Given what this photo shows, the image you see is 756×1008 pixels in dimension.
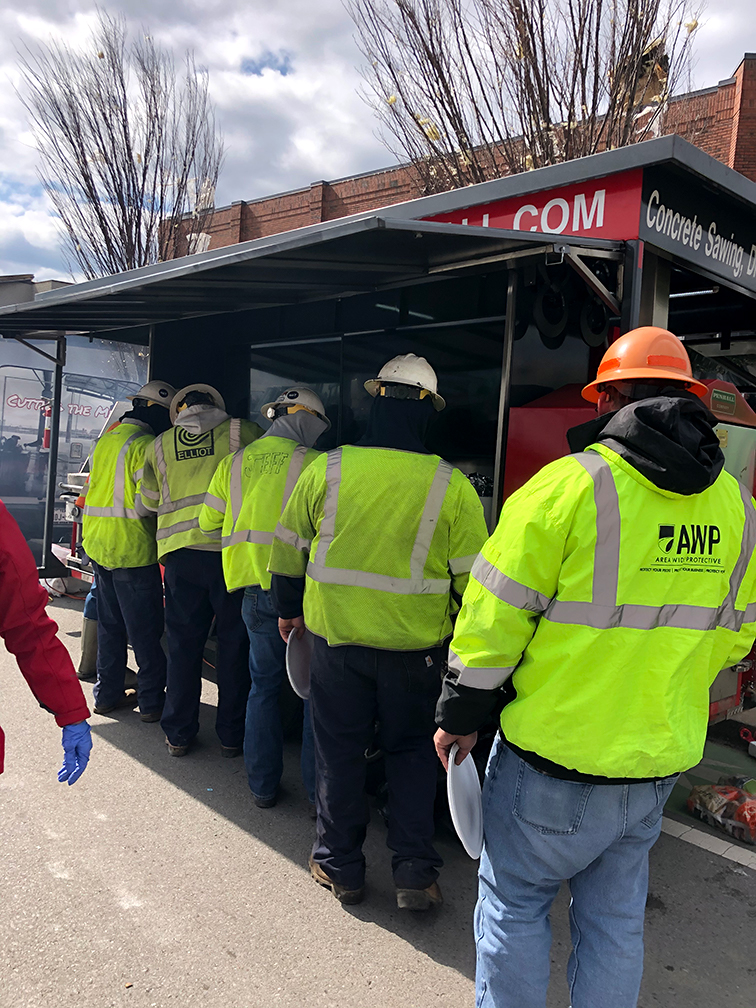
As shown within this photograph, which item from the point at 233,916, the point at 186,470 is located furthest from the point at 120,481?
the point at 233,916

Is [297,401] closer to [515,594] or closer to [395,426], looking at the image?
[395,426]

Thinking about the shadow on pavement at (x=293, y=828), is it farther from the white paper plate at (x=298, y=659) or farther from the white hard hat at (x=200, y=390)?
the white hard hat at (x=200, y=390)

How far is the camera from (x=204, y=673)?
6328 mm

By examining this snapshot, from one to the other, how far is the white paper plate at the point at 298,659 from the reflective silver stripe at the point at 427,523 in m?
0.79

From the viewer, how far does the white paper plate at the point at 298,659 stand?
3.64 metres

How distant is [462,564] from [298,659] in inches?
39.9

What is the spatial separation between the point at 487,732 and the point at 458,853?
590 mm

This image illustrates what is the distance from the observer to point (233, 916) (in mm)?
3055

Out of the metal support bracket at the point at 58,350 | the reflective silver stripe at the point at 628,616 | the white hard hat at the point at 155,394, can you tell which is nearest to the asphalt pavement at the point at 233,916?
the reflective silver stripe at the point at 628,616

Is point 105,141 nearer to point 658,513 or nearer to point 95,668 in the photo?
point 95,668

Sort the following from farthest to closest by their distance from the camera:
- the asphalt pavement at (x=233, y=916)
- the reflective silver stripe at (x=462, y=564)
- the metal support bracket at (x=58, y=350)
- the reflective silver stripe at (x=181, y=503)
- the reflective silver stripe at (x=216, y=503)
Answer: the metal support bracket at (x=58, y=350)
the reflective silver stripe at (x=181, y=503)
the reflective silver stripe at (x=216, y=503)
the reflective silver stripe at (x=462, y=564)
the asphalt pavement at (x=233, y=916)

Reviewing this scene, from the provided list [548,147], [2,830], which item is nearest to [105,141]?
[548,147]

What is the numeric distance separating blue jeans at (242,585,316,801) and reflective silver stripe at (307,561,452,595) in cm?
96

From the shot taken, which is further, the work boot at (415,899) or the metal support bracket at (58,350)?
the metal support bracket at (58,350)
